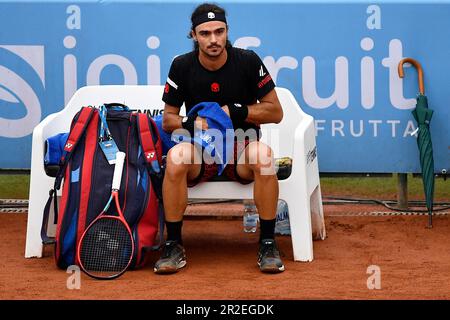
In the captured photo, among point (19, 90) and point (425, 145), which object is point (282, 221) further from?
point (19, 90)

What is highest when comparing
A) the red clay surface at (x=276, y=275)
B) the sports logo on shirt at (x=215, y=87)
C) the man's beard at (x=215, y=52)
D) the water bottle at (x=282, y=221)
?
the man's beard at (x=215, y=52)

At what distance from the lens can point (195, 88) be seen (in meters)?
5.83

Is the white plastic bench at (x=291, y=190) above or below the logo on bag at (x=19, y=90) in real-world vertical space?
below

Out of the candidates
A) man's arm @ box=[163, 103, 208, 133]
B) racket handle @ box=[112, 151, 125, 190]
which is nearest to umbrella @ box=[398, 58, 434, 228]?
man's arm @ box=[163, 103, 208, 133]

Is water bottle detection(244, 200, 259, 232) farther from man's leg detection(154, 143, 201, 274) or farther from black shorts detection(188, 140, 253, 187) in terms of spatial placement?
man's leg detection(154, 143, 201, 274)

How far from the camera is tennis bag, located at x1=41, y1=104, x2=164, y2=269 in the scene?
5609mm

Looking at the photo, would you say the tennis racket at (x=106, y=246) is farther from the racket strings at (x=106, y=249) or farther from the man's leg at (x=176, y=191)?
the man's leg at (x=176, y=191)

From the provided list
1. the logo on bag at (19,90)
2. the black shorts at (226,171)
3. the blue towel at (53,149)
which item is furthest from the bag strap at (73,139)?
the logo on bag at (19,90)

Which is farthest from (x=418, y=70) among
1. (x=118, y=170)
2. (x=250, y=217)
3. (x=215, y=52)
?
(x=118, y=170)

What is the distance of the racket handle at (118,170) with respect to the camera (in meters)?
5.63

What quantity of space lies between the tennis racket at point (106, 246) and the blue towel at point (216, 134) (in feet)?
1.92

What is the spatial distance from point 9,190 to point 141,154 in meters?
3.44

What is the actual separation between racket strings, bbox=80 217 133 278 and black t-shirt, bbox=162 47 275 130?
825 millimetres

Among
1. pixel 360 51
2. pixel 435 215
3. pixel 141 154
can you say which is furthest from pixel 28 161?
pixel 435 215
